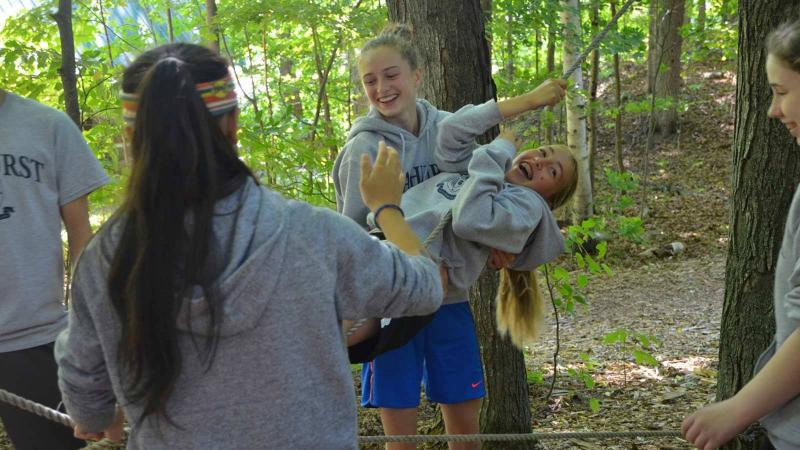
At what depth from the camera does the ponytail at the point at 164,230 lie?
117 cm

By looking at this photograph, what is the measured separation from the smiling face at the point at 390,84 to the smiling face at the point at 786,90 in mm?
1159

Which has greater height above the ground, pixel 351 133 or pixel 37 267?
pixel 351 133

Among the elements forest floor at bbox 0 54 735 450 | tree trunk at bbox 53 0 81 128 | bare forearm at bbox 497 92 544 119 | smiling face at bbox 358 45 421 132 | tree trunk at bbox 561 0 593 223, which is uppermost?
tree trunk at bbox 53 0 81 128

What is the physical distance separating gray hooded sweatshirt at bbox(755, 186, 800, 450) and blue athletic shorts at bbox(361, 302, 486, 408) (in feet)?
3.55

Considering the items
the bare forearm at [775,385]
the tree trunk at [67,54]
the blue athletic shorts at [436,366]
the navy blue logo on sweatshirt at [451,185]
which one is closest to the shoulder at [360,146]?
the navy blue logo on sweatshirt at [451,185]

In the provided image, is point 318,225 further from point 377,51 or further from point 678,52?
point 678,52

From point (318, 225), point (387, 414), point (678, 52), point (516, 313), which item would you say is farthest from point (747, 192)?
point (678, 52)

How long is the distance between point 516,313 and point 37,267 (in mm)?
1513

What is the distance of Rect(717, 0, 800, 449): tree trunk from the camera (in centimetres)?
231

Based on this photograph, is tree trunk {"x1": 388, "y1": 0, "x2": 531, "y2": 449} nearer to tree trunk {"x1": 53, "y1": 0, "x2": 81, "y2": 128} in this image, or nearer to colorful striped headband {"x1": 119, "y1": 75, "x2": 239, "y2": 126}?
tree trunk {"x1": 53, "y1": 0, "x2": 81, "y2": 128}

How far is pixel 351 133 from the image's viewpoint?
8.18 ft

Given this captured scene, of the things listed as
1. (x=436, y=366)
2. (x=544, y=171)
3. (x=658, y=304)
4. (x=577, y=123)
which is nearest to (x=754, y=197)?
(x=544, y=171)

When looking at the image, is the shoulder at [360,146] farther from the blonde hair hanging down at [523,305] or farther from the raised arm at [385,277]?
the raised arm at [385,277]

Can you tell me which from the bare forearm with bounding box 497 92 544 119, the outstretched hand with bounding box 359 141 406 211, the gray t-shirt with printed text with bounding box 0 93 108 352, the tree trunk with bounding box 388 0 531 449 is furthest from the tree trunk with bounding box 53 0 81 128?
the outstretched hand with bounding box 359 141 406 211
